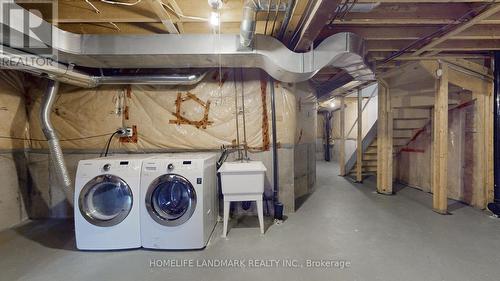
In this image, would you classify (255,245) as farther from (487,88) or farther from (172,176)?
(487,88)

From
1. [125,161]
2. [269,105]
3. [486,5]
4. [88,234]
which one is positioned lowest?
[88,234]

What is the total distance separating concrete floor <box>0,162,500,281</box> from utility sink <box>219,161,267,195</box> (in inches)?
→ 20.6

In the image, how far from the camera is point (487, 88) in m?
3.39

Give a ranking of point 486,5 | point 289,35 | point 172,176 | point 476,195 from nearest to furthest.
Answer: point 486,5 → point 172,176 → point 289,35 → point 476,195

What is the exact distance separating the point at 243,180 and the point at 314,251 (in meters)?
0.99

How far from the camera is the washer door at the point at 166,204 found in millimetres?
2352

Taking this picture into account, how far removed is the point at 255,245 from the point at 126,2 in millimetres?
2587

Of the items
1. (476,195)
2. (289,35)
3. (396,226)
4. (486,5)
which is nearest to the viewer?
(486,5)

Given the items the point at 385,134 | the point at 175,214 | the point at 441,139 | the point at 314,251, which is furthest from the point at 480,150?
the point at 175,214

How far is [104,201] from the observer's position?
256 centimetres

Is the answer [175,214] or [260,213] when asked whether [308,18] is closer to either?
[260,213]

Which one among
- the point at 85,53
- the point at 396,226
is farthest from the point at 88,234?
the point at 396,226

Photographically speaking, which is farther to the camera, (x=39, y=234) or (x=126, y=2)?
(x=39, y=234)

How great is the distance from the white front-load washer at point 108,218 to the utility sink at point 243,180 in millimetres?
878
